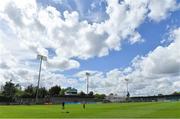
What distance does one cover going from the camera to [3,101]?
571 ft

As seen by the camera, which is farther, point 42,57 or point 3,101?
point 3,101

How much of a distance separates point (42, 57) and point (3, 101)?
48.2 metres

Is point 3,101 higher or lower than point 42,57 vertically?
lower

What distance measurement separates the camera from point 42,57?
14100 cm
